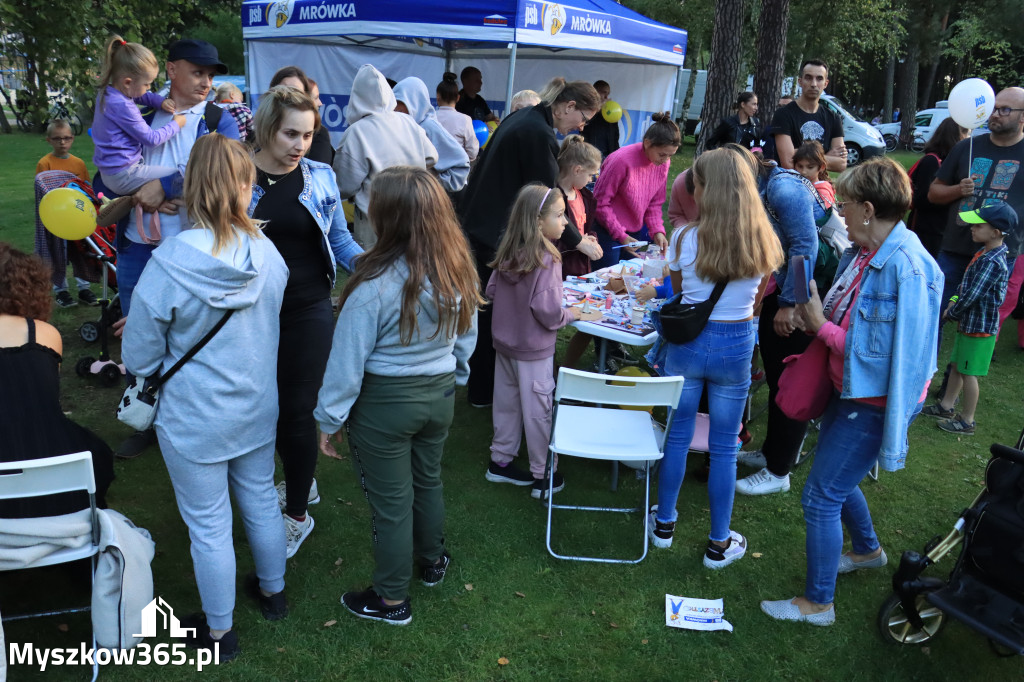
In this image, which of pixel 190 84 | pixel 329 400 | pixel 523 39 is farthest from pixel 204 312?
pixel 523 39

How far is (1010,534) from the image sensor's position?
91.1 inches

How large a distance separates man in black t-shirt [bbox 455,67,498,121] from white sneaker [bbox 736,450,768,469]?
6.17 meters

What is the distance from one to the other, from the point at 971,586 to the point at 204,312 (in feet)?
8.53

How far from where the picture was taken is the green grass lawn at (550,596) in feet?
8.20

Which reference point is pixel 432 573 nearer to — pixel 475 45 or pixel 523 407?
pixel 523 407

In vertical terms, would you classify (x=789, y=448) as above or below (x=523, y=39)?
below

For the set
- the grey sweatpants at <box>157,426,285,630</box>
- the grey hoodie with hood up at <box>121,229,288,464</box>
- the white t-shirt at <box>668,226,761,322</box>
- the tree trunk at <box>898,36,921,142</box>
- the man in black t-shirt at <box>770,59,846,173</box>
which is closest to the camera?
the grey hoodie with hood up at <box>121,229,288,464</box>

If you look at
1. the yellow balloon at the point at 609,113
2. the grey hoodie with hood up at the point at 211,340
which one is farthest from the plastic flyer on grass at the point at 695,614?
the yellow balloon at the point at 609,113

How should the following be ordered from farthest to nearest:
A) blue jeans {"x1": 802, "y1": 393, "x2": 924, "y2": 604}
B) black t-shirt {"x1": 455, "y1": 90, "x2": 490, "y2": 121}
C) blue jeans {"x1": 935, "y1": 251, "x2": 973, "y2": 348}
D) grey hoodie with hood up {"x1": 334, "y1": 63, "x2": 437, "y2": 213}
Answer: black t-shirt {"x1": 455, "y1": 90, "x2": 490, "y2": 121}, blue jeans {"x1": 935, "y1": 251, "x2": 973, "y2": 348}, grey hoodie with hood up {"x1": 334, "y1": 63, "x2": 437, "y2": 213}, blue jeans {"x1": 802, "y1": 393, "x2": 924, "y2": 604}

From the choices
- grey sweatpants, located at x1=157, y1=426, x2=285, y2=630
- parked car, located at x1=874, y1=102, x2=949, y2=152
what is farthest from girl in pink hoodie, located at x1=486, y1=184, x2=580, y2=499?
parked car, located at x1=874, y1=102, x2=949, y2=152

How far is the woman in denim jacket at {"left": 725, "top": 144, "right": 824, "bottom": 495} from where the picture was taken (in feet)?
10.6

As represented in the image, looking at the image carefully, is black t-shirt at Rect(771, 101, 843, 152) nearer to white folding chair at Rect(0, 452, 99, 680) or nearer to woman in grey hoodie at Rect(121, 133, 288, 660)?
woman in grey hoodie at Rect(121, 133, 288, 660)

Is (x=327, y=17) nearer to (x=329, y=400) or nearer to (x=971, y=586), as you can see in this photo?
(x=329, y=400)

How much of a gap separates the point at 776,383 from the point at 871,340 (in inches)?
52.7
